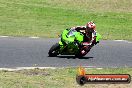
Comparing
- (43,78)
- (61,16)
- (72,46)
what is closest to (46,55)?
(72,46)

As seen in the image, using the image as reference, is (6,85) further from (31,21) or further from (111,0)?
(111,0)

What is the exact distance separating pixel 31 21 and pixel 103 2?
10.2 m

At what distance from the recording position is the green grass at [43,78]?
1173 cm

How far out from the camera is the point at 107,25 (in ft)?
96.3

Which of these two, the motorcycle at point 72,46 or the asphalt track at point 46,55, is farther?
the motorcycle at point 72,46

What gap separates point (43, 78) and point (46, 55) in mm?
5040

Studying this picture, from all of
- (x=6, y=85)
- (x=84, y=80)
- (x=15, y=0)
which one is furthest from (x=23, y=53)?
(x=15, y=0)

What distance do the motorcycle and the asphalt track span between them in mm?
210

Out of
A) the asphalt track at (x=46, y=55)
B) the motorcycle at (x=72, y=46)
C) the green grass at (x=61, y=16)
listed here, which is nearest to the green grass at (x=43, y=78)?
the asphalt track at (x=46, y=55)

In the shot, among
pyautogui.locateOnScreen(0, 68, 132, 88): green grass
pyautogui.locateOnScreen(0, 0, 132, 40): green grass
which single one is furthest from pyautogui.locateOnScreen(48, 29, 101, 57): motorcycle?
pyautogui.locateOnScreen(0, 0, 132, 40): green grass

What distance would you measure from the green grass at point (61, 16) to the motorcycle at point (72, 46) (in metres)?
5.68

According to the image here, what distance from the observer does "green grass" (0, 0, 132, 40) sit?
24.9 meters

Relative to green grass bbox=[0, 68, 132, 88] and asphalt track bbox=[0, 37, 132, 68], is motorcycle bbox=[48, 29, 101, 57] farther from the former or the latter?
green grass bbox=[0, 68, 132, 88]

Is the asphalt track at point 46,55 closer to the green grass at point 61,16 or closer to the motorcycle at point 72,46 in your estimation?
the motorcycle at point 72,46
